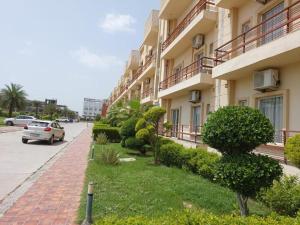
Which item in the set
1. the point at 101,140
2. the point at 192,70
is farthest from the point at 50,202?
the point at 101,140

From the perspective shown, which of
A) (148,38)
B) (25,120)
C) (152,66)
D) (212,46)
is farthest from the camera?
(25,120)

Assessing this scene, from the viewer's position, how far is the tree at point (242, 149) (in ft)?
17.3

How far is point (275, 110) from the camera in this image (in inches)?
392

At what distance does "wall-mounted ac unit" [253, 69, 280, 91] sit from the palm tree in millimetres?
57278

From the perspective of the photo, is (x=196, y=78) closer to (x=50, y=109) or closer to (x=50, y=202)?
(x=50, y=202)

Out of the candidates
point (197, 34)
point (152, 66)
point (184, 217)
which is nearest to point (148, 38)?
point (152, 66)

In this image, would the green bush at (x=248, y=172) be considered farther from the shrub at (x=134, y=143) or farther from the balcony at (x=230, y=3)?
the shrub at (x=134, y=143)

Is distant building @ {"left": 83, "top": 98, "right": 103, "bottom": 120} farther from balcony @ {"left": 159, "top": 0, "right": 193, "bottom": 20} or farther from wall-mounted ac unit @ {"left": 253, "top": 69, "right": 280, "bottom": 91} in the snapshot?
wall-mounted ac unit @ {"left": 253, "top": 69, "right": 280, "bottom": 91}

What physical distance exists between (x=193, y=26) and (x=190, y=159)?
7761 mm

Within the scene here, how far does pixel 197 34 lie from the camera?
16438mm

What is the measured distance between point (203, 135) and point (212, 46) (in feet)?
34.5

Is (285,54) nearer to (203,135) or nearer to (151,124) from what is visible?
(203,135)

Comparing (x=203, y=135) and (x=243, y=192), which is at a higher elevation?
(x=203, y=135)

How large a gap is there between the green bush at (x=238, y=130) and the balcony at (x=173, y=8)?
48.9 feet
